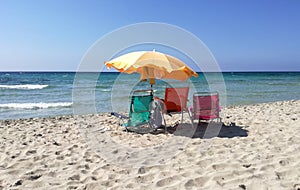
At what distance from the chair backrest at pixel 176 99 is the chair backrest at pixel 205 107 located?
0.24m

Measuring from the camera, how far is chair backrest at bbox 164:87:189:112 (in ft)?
18.9

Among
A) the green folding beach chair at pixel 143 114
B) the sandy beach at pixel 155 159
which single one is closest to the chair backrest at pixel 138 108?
the green folding beach chair at pixel 143 114

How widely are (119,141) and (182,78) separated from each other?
2087mm

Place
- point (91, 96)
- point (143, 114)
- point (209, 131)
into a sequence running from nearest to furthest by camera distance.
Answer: point (209, 131), point (143, 114), point (91, 96)

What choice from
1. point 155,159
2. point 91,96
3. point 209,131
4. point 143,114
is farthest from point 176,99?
point 91,96

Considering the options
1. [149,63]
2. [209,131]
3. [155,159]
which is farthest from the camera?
[209,131]

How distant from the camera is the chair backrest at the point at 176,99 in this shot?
5750 mm

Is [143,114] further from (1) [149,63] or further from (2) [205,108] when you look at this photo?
(2) [205,108]

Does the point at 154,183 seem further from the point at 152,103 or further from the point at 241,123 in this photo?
the point at 241,123

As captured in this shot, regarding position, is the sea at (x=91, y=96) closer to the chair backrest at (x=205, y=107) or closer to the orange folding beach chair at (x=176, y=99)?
the orange folding beach chair at (x=176, y=99)

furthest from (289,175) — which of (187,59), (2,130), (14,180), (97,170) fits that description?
(2,130)

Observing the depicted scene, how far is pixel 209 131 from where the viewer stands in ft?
17.8

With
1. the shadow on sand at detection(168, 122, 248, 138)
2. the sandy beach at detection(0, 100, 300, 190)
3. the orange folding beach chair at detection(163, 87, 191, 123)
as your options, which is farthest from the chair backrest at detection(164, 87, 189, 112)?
the sandy beach at detection(0, 100, 300, 190)

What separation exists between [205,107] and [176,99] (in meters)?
0.69
